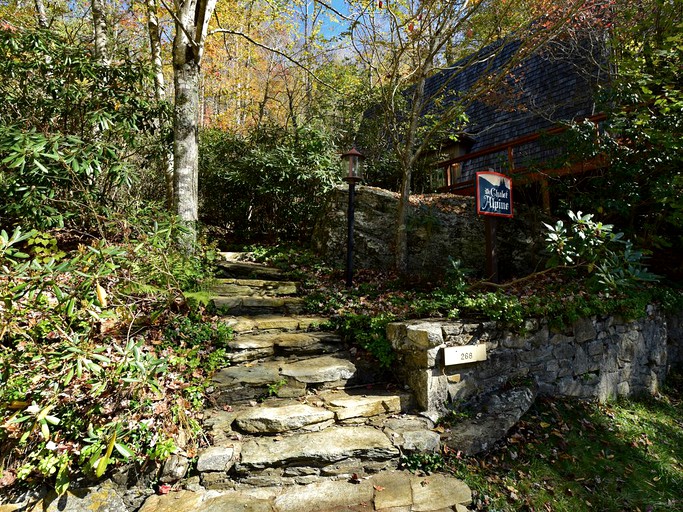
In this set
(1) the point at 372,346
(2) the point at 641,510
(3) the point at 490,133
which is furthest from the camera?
(3) the point at 490,133

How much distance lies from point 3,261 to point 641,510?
5.26 meters

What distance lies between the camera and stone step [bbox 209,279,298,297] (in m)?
4.71

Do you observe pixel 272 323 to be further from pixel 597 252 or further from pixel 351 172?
pixel 597 252

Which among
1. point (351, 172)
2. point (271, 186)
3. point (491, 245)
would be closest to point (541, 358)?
point (491, 245)

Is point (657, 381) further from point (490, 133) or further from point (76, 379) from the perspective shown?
point (490, 133)

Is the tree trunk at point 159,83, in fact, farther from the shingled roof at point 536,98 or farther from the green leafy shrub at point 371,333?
the shingled roof at point 536,98

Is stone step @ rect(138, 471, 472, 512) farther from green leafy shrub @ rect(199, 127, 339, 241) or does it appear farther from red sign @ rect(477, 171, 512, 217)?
green leafy shrub @ rect(199, 127, 339, 241)

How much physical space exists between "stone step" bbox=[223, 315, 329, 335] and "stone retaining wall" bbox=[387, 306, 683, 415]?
98 centimetres

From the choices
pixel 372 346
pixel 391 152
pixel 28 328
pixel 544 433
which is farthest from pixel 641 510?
pixel 391 152

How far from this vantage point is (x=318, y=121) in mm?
7914

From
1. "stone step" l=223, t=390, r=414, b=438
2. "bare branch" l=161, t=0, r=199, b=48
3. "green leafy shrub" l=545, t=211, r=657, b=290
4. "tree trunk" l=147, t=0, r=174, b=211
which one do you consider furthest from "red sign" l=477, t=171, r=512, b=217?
"tree trunk" l=147, t=0, r=174, b=211

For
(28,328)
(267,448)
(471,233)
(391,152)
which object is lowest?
(267,448)

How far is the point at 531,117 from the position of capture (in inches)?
382

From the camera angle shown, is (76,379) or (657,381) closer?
(76,379)
